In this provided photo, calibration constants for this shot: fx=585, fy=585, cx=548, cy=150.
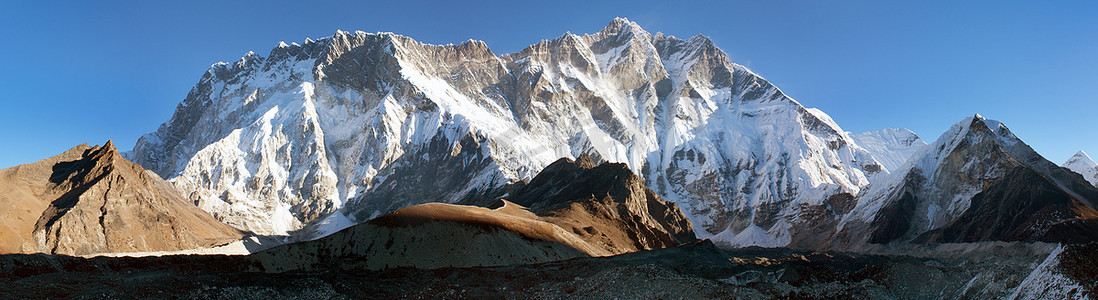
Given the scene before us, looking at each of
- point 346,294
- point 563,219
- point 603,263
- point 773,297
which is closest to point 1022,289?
point 773,297

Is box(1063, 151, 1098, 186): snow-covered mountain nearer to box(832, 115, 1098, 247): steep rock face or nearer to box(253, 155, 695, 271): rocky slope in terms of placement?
box(832, 115, 1098, 247): steep rock face

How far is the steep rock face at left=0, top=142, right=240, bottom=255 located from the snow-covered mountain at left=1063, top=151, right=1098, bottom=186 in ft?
753

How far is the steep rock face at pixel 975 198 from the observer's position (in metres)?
104

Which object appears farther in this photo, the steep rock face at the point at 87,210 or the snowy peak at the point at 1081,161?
→ the snowy peak at the point at 1081,161

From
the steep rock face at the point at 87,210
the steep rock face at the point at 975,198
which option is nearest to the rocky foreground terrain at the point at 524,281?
the steep rock face at the point at 975,198

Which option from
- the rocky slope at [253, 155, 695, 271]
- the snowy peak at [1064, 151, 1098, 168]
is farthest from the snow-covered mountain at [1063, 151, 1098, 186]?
the rocky slope at [253, 155, 695, 271]

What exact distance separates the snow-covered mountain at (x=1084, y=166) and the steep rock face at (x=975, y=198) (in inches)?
1121

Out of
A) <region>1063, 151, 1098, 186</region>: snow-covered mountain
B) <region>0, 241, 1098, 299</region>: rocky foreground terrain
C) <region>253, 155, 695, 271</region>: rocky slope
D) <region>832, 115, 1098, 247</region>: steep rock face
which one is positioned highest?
<region>1063, 151, 1098, 186</region>: snow-covered mountain

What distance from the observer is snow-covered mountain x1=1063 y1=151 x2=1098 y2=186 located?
164250mm

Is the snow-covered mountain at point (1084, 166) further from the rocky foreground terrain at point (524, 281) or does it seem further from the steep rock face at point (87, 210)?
the steep rock face at point (87, 210)

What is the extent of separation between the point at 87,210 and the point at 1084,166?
253 meters

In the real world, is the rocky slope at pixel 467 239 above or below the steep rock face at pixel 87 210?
below

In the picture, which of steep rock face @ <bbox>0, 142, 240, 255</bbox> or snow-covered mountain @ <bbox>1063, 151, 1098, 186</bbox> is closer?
steep rock face @ <bbox>0, 142, 240, 255</bbox>

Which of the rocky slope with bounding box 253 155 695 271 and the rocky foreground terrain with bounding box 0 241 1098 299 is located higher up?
the rocky slope with bounding box 253 155 695 271
